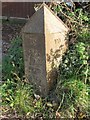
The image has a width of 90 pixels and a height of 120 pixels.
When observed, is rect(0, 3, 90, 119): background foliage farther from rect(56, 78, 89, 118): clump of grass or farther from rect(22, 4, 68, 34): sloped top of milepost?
rect(22, 4, 68, 34): sloped top of milepost

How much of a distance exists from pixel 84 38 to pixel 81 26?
195 mm

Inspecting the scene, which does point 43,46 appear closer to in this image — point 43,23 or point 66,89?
point 43,23

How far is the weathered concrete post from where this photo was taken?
328cm

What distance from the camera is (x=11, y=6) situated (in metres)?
11.5

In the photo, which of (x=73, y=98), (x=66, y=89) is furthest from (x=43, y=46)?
(x=73, y=98)

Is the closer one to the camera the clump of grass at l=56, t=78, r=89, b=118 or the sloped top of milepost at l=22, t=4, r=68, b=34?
the clump of grass at l=56, t=78, r=89, b=118

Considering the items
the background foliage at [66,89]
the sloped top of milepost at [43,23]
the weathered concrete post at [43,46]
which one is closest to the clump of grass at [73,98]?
the background foliage at [66,89]

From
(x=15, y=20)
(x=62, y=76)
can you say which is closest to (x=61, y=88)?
(x=62, y=76)

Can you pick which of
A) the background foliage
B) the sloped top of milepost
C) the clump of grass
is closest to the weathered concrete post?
the sloped top of milepost

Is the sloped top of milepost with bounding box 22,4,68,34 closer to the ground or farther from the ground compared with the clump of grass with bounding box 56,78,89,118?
farther from the ground

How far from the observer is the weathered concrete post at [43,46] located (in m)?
3.28

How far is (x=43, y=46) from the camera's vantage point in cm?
330

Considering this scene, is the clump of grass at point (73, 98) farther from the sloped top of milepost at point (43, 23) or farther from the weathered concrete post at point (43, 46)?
the sloped top of milepost at point (43, 23)

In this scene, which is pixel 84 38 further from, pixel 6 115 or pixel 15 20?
pixel 15 20
